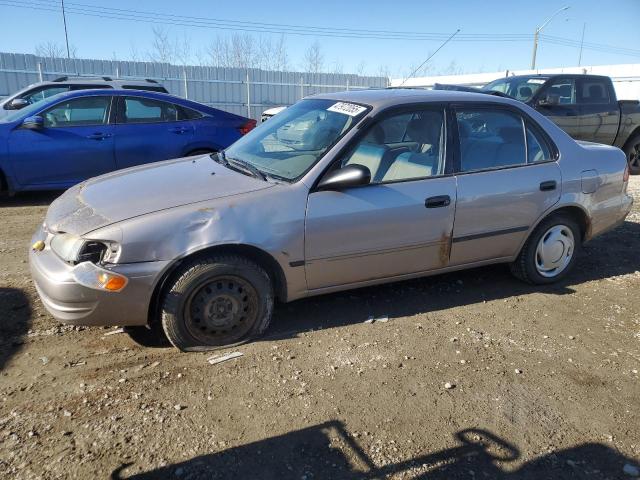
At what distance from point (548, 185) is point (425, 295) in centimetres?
136

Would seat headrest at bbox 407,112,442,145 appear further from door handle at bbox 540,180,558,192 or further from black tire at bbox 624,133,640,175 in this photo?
black tire at bbox 624,133,640,175

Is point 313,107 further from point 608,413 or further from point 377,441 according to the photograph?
point 608,413

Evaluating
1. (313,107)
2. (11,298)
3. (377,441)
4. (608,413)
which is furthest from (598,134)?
(11,298)

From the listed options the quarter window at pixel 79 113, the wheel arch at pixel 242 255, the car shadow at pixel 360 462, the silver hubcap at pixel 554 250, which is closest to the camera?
the car shadow at pixel 360 462

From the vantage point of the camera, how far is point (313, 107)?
426 cm

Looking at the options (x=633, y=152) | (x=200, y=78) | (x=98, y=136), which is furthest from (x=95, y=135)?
(x=200, y=78)

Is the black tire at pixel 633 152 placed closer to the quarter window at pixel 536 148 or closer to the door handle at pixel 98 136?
the quarter window at pixel 536 148

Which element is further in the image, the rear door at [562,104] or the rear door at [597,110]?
the rear door at [597,110]

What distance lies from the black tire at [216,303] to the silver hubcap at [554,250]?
99.2 inches

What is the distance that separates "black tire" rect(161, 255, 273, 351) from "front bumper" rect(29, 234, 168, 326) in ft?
0.50

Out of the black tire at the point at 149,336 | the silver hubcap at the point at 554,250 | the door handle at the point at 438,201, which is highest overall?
the door handle at the point at 438,201

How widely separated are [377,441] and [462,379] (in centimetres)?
85

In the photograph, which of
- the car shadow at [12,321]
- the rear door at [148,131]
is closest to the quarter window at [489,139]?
the car shadow at [12,321]

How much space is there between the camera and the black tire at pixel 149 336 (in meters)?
3.48
